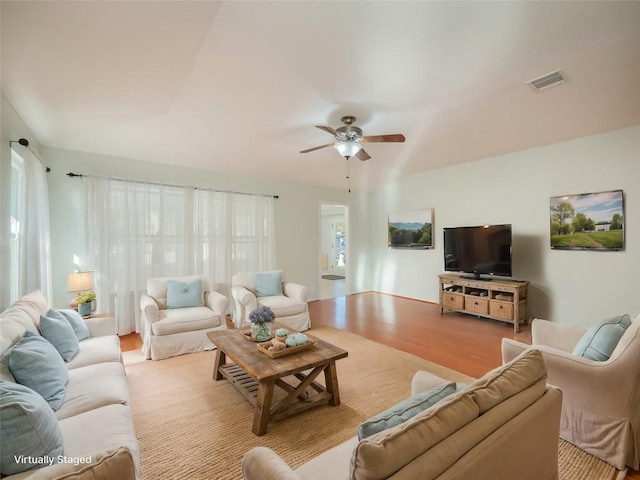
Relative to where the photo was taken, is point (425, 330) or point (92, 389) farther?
point (425, 330)

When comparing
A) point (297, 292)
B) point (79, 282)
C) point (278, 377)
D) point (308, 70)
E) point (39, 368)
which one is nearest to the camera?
point (39, 368)

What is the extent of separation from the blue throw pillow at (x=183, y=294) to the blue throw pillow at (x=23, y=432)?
2609 mm

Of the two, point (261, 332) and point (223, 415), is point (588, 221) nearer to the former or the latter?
point (261, 332)

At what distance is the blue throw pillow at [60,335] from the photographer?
6.91ft

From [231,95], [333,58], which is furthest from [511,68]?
[231,95]

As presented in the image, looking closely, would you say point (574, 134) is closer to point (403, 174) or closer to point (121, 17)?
point (403, 174)

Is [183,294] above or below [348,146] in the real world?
below

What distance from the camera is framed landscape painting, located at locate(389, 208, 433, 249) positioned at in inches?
231

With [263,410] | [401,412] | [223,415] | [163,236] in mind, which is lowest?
[223,415]

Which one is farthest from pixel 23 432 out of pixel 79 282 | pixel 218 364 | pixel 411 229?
pixel 411 229

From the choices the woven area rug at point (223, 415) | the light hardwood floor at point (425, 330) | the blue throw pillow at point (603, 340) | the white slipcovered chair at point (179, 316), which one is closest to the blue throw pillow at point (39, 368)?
the woven area rug at point (223, 415)

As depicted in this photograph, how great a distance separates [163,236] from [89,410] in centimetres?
334

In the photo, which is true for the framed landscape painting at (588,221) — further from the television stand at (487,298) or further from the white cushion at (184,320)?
the white cushion at (184,320)

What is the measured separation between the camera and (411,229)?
616 centimetres
